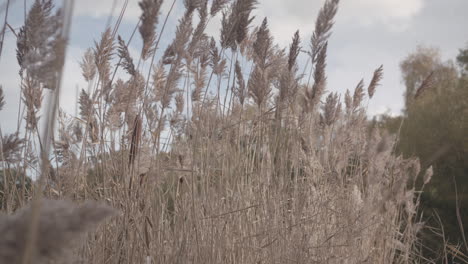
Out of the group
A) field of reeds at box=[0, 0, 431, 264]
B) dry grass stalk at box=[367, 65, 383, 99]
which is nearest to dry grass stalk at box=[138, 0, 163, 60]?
field of reeds at box=[0, 0, 431, 264]

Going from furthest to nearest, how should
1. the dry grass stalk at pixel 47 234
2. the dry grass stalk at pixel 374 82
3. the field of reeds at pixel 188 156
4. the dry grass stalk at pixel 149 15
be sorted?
the dry grass stalk at pixel 374 82
the field of reeds at pixel 188 156
the dry grass stalk at pixel 149 15
the dry grass stalk at pixel 47 234

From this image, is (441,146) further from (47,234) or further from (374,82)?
(47,234)

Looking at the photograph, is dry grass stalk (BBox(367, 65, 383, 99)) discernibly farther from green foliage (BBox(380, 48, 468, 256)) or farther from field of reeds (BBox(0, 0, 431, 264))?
green foliage (BBox(380, 48, 468, 256))

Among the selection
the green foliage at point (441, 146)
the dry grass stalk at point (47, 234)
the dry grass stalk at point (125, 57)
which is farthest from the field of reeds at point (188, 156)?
the green foliage at point (441, 146)

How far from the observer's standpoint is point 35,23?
144cm

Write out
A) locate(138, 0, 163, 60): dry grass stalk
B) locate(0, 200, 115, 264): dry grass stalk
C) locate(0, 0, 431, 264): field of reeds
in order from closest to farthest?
locate(0, 200, 115, 264): dry grass stalk < locate(138, 0, 163, 60): dry grass stalk < locate(0, 0, 431, 264): field of reeds

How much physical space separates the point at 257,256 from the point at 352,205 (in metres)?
0.84

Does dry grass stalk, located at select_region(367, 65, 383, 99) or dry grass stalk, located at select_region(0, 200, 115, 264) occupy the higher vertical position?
dry grass stalk, located at select_region(367, 65, 383, 99)

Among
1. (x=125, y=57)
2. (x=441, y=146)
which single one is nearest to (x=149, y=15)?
(x=125, y=57)

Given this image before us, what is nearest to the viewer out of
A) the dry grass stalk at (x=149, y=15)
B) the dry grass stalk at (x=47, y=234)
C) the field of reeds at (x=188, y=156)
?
the dry grass stalk at (x=47, y=234)

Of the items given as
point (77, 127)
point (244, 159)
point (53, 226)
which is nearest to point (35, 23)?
point (53, 226)

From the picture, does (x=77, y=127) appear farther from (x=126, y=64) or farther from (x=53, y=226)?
(x=53, y=226)

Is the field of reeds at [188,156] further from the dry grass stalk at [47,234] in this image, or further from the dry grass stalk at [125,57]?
the dry grass stalk at [47,234]

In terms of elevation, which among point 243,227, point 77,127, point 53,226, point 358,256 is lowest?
point 358,256
